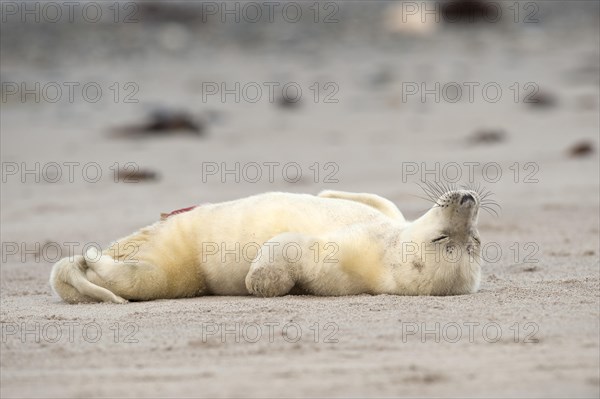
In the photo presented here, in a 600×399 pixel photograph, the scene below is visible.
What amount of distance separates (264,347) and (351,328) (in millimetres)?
489

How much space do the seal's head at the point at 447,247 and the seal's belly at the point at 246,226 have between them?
1.64 feet

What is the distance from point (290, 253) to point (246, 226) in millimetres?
395

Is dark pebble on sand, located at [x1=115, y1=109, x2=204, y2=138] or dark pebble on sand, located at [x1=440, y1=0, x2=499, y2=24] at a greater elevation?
dark pebble on sand, located at [x1=440, y1=0, x2=499, y2=24]

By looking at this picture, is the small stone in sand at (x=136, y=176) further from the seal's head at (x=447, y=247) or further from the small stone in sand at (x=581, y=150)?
the seal's head at (x=447, y=247)

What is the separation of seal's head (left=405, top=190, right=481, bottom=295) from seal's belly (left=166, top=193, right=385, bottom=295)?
0.50 metres

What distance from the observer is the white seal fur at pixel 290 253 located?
5.84m

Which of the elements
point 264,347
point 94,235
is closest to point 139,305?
point 264,347

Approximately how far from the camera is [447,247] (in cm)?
579

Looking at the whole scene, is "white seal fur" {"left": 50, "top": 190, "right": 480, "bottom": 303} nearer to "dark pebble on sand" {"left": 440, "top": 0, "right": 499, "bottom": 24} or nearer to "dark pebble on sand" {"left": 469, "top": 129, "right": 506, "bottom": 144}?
"dark pebble on sand" {"left": 469, "top": 129, "right": 506, "bottom": 144}

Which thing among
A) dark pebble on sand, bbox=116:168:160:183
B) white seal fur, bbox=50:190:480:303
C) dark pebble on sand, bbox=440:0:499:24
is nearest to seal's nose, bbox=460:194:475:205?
white seal fur, bbox=50:190:480:303

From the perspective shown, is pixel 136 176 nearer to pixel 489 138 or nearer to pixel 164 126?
pixel 164 126

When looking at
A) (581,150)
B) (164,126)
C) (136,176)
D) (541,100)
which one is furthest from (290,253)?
(541,100)

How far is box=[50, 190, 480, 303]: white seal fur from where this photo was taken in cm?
584

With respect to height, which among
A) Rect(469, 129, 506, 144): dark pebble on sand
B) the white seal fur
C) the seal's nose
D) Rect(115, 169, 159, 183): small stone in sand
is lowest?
the white seal fur
